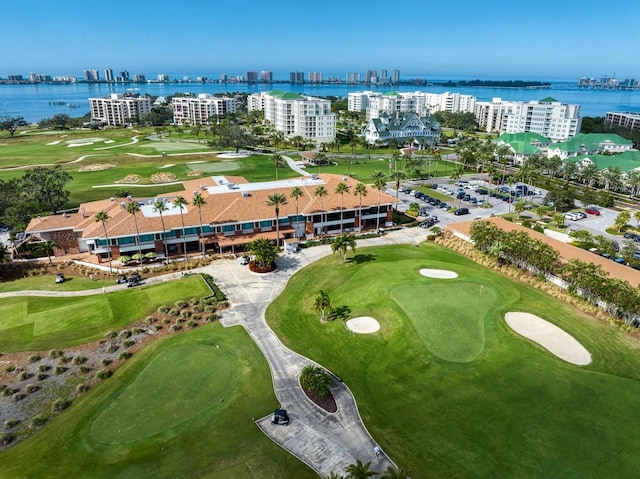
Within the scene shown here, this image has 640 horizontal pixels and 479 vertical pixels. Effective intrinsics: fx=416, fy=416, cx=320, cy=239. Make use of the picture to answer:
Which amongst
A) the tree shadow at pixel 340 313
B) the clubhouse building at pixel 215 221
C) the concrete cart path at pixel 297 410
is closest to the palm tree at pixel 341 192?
the clubhouse building at pixel 215 221

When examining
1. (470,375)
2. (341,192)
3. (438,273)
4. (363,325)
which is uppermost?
(341,192)

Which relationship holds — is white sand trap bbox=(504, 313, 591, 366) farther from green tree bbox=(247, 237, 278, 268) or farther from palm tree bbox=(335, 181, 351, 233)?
palm tree bbox=(335, 181, 351, 233)

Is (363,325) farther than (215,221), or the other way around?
(215,221)

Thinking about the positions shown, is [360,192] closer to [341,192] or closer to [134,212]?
[341,192]

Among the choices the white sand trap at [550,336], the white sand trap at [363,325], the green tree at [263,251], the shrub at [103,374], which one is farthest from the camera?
the green tree at [263,251]

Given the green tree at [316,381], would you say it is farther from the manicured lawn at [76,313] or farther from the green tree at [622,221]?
the green tree at [622,221]

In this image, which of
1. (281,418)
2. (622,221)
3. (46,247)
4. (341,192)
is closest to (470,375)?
(281,418)

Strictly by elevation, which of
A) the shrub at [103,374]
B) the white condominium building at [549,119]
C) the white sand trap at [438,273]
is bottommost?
the shrub at [103,374]
